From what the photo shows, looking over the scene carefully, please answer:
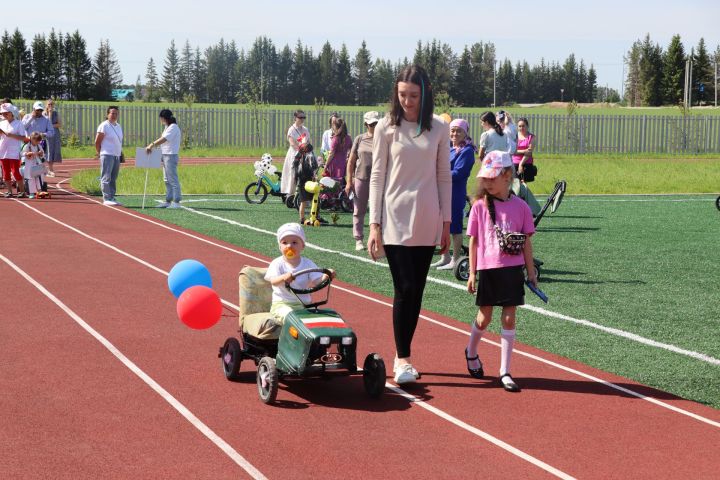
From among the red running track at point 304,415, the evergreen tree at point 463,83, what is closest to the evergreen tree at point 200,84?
the evergreen tree at point 463,83

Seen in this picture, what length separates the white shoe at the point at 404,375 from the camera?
7.43 metres

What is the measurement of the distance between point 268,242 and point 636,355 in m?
8.49

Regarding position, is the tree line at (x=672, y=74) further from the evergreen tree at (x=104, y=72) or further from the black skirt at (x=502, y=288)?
the black skirt at (x=502, y=288)

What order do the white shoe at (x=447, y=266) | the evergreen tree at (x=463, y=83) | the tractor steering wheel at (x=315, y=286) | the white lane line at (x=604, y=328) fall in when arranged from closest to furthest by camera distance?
the tractor steering wheel at (x=315, y=286) → the white lane line at (x=604, y=328) → the white shoe at (x=447, y=266) → the evergreen tree at (x=463, y=83)

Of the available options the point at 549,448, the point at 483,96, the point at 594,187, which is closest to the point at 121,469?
the point at 549,448

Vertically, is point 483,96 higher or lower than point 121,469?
higher

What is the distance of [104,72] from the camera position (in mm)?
142125

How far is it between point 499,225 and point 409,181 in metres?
0.75

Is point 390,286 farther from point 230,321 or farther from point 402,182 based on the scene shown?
point 402,182

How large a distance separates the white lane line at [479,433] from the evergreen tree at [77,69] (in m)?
130

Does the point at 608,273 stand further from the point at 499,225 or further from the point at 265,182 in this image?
the point at 265,182

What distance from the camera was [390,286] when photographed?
40.0ft

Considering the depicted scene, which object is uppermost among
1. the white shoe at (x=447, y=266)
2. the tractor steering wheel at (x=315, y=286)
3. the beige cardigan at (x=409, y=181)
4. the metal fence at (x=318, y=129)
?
the metal fence at (x=318, y=129)

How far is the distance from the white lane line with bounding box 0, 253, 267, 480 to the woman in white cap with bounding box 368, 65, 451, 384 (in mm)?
1632
